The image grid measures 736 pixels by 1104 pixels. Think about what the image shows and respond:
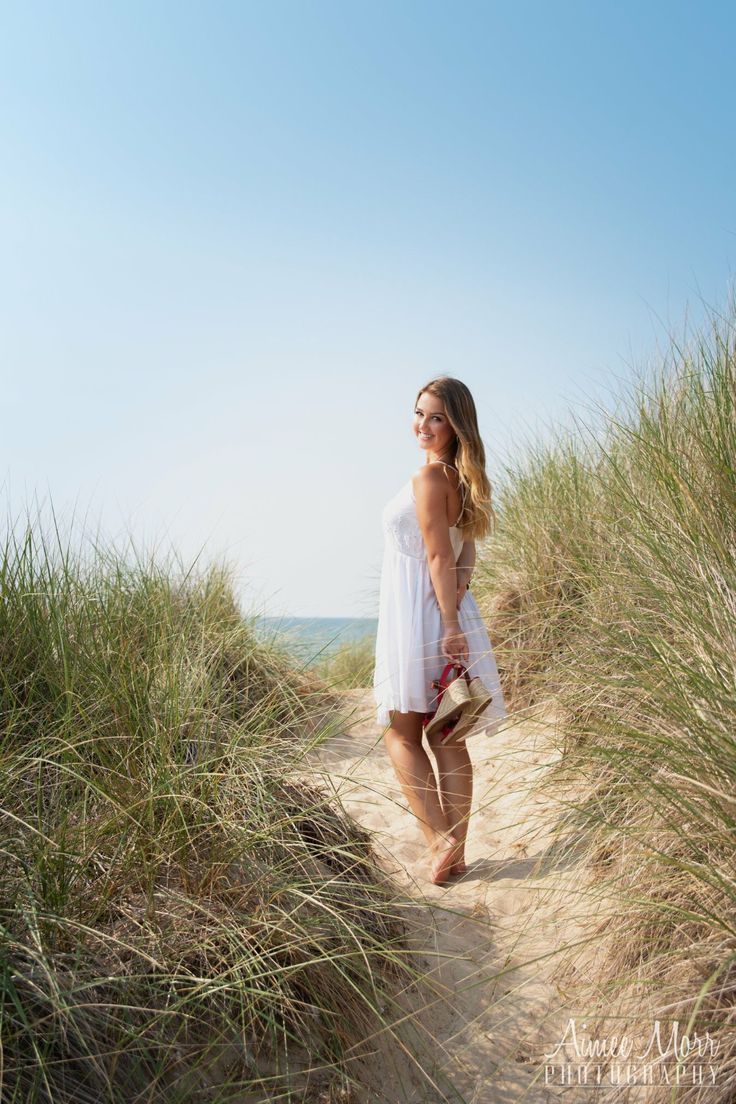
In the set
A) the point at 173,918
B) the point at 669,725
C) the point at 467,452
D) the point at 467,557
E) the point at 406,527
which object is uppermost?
the point at 467,452

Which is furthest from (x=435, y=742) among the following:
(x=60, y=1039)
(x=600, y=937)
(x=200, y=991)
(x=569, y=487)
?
(x=569, y=487)

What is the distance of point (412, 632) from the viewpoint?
3.66 meters

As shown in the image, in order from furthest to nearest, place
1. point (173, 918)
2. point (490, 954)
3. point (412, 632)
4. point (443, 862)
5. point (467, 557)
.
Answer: point (467, 557) < point (412, 632) < point (443, 862) < point (490, 954) < point (173, 918)

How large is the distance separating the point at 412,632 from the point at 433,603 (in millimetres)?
168

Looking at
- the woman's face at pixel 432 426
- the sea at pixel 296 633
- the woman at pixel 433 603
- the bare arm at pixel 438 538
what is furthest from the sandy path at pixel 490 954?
the sea at pixel 296 633

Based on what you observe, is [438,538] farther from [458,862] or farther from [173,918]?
[173,918]

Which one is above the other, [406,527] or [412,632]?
[406,527]

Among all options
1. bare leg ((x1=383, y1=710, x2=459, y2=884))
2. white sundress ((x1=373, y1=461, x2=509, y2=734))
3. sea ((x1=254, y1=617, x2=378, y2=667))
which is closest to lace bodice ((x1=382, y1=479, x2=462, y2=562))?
white sundress ((x1=373, y1=461, x2=509, y2=734))

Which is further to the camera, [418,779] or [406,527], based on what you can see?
[406,527]

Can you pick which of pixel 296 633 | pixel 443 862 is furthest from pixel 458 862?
pixel 296 633

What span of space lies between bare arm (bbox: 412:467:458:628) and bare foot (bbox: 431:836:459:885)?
912 mm

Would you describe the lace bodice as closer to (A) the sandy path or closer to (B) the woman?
(B) the woman

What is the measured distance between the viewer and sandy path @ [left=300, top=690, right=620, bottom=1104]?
2.23m

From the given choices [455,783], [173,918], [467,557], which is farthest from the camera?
[467,557]
